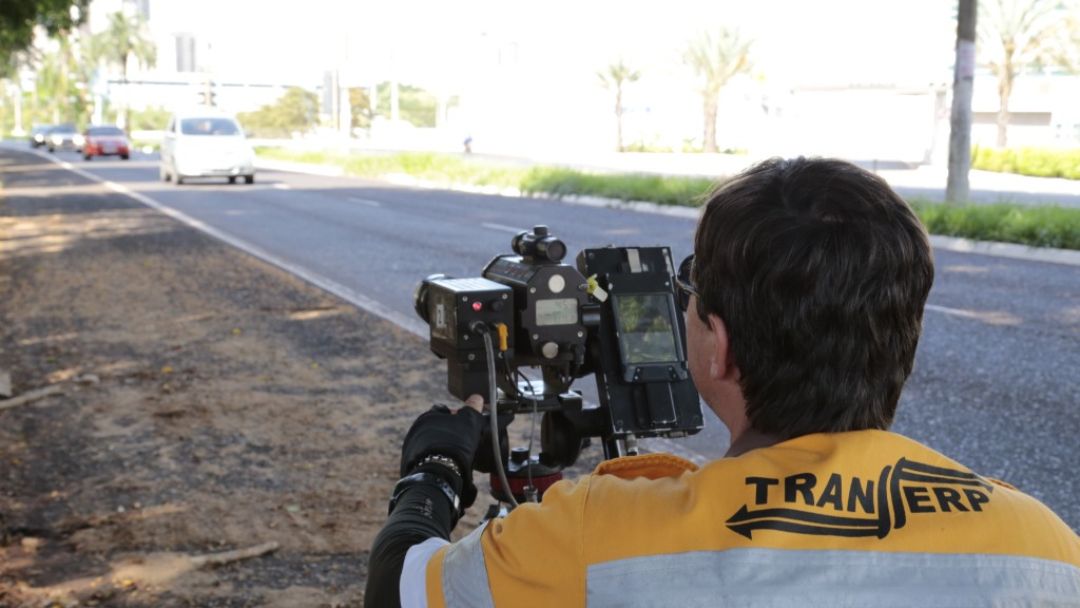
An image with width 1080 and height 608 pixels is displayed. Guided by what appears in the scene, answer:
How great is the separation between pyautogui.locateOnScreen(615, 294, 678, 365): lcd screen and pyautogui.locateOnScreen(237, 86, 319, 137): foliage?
83720 millimetres

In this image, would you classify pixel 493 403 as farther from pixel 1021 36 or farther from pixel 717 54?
pixel 717 54

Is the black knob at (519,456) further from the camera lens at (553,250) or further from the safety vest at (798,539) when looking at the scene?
the safety vest at (798,539)

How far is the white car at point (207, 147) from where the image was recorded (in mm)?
27203

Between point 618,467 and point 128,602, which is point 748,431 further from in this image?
point 128,602

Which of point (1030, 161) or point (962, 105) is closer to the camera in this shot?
point (962, 105)

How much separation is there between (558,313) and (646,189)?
20.0 metres

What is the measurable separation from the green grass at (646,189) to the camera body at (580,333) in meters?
0.21

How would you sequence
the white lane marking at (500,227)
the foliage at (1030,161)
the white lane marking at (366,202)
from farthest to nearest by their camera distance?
1. the foliage at (1030,161)
2. the white lane marking at (366,202)
3. the white lane marking at (500,227)

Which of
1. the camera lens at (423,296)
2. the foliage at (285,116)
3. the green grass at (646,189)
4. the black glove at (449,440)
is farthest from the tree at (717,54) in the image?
the black glove at (449,440)

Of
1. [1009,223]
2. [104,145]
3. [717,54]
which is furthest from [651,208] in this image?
[104,145]

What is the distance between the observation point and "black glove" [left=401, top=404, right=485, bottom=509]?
6.19ft

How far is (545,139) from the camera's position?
2648 inches

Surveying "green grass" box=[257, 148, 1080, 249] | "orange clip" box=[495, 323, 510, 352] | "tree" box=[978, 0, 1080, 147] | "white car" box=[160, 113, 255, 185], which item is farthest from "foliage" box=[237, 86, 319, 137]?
"orange clip" box=[495, 323, 510, 352]

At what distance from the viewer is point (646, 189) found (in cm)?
2189
